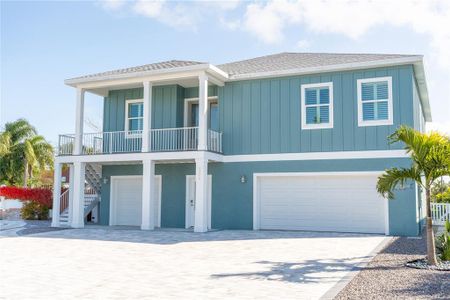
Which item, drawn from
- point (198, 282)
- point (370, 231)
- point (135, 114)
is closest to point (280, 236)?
point (370, 231)

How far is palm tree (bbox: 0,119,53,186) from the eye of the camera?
107ft

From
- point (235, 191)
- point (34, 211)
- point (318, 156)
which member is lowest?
point (34, 211)

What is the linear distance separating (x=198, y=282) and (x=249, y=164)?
933 centimetres

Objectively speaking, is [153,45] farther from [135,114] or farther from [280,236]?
[280,236]

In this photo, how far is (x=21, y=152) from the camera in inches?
1304

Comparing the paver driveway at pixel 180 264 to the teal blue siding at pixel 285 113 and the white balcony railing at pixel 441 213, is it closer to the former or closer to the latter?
the teal blue siding at pixel 285 113

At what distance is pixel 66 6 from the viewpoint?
1468cm

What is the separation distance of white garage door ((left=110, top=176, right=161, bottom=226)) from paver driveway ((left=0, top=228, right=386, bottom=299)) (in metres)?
3.92

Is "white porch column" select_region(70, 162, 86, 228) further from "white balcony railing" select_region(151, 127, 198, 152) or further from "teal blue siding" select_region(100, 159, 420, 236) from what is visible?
"white balcony railing" select_region(151, 127, 198, 152)

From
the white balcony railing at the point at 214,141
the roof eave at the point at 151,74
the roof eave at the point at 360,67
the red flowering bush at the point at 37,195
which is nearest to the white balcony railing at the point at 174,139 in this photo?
the white balcony railing at the point at 214,141

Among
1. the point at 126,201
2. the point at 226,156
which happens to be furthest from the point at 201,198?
the point at 126,201

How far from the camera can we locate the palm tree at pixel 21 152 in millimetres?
32469

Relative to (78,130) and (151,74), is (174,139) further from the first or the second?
(78,130)

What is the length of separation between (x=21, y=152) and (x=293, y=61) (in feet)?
76.9
